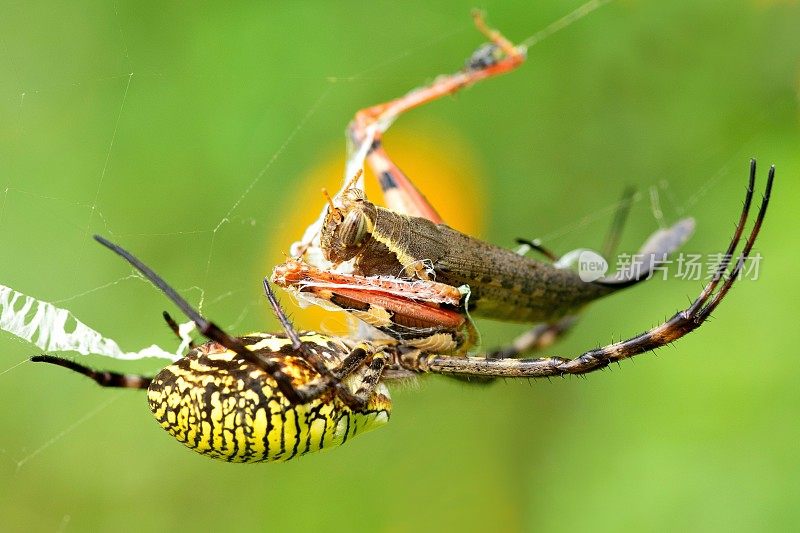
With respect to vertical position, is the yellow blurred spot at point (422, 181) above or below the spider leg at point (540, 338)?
above

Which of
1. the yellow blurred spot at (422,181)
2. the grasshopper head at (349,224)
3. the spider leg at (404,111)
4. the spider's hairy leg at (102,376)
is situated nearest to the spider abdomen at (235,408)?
the spider's hairy leg at (102,376)

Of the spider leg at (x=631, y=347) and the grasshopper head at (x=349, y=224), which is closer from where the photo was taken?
the grasshopper head at (x=349, y=224)

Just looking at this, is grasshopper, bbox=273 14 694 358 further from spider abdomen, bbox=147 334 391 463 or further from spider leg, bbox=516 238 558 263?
spider abdomen, bbox=147 334 391 463

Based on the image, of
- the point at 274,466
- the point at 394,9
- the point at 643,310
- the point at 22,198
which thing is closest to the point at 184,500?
the point at 274,466

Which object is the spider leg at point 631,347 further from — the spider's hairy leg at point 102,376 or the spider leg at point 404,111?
the spider's hairy leg at point 102,376

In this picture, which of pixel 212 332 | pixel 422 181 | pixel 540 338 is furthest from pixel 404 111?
pixel 212 332
